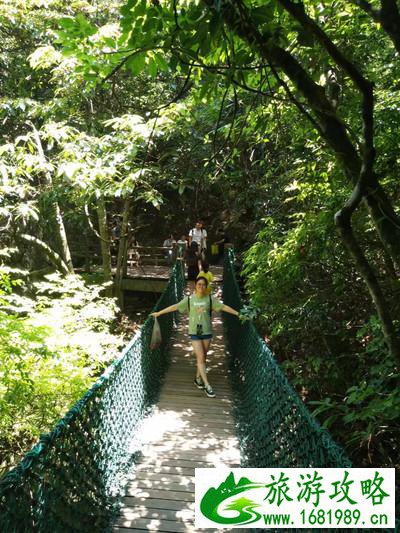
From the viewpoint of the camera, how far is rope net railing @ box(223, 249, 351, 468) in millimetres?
1652

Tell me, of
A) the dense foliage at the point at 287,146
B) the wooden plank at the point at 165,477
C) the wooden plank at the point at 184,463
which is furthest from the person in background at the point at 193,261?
the wooden plank at the point at 165,477

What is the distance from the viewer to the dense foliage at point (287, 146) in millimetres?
1182

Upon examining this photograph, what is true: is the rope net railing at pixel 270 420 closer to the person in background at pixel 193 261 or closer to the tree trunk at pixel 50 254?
the person in background at pixel 193 261

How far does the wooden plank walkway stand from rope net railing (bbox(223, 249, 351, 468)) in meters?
0.14

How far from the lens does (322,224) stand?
8.02 ft

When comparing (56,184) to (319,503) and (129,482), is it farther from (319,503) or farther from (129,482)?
(319,503)

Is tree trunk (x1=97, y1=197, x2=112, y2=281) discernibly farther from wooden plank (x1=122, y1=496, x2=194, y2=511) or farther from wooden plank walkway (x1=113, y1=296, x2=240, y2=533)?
wooden plank (x1=122, y1=496, x2=194, y2=511)

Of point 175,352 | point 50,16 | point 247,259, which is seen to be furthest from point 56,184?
point 247,259

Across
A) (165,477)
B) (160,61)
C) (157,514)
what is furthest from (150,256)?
(160,61)

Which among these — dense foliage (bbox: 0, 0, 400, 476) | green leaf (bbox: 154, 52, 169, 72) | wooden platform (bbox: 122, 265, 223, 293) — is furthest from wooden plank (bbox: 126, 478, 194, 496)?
wooden platform (bbox: 122, 265, 223, 293)

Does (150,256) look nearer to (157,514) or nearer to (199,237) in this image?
(199,237)

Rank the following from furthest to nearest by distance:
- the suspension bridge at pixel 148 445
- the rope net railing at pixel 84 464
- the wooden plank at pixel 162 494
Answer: the wooden plank at pixel 162 494
the suspension bridge at pixel 148 445
the rope net railing at pixel 84 464

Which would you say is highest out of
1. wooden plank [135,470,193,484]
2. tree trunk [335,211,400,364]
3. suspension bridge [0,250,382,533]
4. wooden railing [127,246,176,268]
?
tree trunk [335,211,400,364]

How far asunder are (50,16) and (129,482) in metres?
5.76
